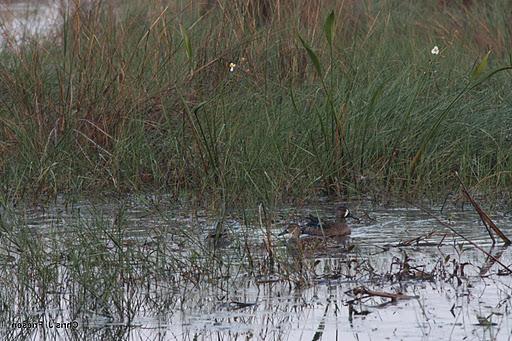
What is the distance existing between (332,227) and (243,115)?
1.73 m

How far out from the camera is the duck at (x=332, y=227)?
579 cm

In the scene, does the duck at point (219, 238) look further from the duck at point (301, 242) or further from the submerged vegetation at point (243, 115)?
the submerged vegetation at point (243, 115)

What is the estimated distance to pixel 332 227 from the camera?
5824 mm

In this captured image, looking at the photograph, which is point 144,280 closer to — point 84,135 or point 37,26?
point 84,135

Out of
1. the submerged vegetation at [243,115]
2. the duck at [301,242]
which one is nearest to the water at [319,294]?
the duck at [301,242]

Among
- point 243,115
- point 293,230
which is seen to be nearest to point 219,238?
point 293,230

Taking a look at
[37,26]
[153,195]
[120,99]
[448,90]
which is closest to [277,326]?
[153,195]

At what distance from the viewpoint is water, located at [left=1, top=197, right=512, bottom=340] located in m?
4.45

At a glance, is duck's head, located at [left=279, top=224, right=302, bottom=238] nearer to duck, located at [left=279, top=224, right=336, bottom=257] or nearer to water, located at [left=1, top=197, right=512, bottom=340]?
duck, located at [left=279, top=224, right=336, bottom=257]

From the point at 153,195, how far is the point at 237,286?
1899 mm

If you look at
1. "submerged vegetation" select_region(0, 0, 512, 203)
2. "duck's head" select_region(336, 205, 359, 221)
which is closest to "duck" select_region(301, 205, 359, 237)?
"duck's head" select_region(336, 205, 359, 221)

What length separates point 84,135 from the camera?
695cm

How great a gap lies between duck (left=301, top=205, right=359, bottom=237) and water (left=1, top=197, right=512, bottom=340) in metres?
0.08

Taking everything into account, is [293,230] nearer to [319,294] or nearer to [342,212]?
[342,212]
